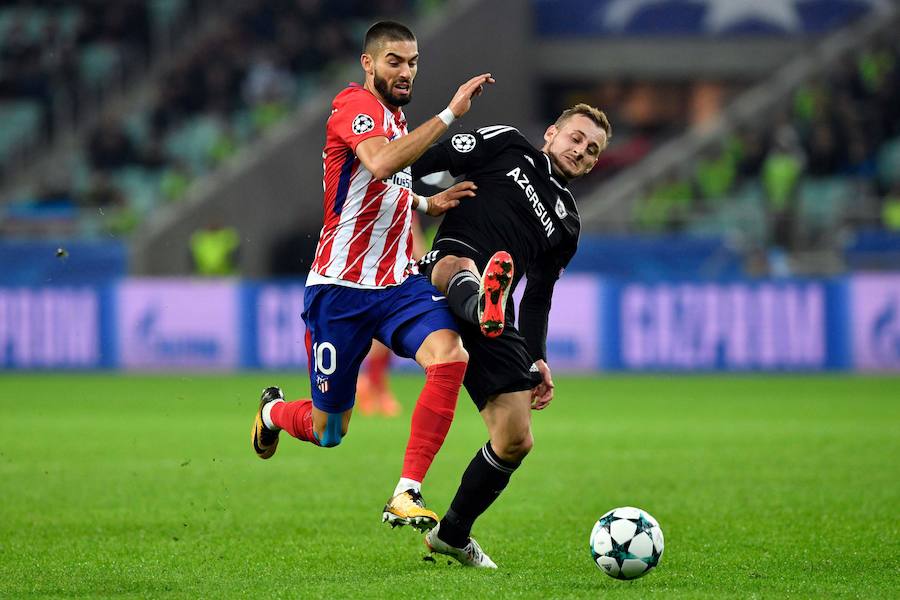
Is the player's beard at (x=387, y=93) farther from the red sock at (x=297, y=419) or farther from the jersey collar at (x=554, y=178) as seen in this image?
the red sock at (x=297, y=419)

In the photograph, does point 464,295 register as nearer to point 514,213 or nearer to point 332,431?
point 514,213

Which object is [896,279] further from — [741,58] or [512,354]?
[512,354]

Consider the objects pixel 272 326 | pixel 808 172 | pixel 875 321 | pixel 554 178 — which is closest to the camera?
pixel 554 178

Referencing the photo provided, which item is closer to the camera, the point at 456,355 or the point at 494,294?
the point at 494,294

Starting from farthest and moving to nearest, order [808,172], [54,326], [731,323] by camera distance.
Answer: [808,172] → [54,326] → [731,323]

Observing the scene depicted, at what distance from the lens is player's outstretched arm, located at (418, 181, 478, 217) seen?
250 inches

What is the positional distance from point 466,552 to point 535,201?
1.52 meters

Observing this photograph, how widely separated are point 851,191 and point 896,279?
4.37m

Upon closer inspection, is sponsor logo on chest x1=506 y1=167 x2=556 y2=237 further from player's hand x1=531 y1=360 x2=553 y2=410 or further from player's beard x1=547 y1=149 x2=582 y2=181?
player's hand x1=531 y1=360 x2=553 y2=410

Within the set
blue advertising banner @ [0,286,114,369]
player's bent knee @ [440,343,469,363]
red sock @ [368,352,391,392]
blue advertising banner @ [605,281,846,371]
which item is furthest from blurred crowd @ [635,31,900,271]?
player's bent knee @ [440,343,469,363]

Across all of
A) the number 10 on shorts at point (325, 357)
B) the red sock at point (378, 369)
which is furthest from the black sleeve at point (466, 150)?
the red sock at point (378, 369)

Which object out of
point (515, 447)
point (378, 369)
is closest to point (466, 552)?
point (515, 447)

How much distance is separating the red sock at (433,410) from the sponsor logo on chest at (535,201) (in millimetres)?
878

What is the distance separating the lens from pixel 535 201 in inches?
250
